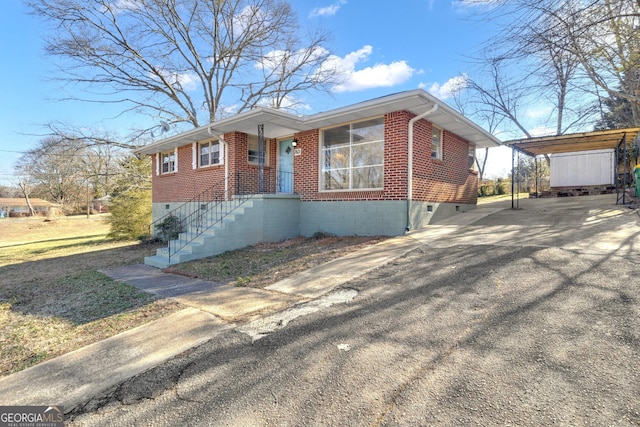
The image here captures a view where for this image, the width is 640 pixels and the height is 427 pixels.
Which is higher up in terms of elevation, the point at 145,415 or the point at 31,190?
the point at 31,190

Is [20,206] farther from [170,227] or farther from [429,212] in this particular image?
[429,212]

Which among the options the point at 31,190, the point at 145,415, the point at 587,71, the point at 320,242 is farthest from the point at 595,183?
the point at 31,190

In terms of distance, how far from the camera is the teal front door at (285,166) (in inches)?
460

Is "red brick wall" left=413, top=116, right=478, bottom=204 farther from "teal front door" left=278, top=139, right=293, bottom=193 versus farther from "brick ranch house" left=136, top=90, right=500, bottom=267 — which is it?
"teal front door" left=278, top=139, right=293, bottom=193

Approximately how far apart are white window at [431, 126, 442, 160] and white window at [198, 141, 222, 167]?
7.36 metres

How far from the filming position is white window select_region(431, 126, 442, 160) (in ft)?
32.3

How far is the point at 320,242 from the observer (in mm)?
8898

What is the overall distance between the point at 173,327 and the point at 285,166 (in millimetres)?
8471

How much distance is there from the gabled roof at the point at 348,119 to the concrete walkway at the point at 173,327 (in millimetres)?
3532

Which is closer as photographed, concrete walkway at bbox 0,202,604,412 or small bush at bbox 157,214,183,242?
concrete walkway at bbox 0,202,604,412

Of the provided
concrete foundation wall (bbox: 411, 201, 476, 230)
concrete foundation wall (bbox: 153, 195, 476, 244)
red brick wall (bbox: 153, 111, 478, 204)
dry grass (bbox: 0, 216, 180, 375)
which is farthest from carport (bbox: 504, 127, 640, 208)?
dry grass (bbox: 0, 216, 180, 375)

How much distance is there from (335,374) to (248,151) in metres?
9.84

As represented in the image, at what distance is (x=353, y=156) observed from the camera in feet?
31.4

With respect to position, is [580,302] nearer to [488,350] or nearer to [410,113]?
[488,350]
